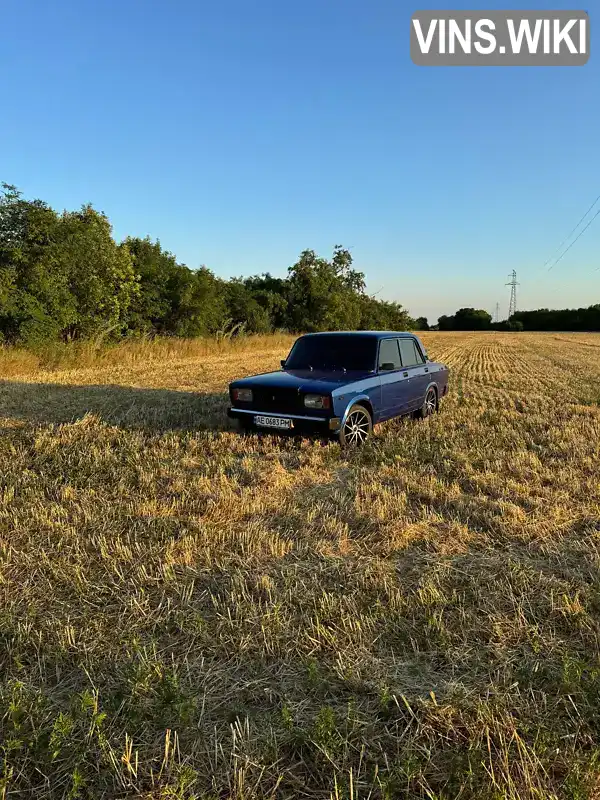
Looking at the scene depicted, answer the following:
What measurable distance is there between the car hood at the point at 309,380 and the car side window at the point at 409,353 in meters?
1.31

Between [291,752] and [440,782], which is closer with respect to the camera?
[440,782]

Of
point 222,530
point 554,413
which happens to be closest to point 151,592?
point 222,530

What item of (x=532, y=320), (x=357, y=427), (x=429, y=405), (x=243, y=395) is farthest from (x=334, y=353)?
(x=532, y=320)

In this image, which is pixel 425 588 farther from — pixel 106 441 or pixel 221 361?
pixel 221 361

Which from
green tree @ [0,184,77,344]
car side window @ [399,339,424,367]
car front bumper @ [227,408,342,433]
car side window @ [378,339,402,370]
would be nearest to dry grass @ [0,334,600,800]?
car front bumper @ [227,408,342,433]

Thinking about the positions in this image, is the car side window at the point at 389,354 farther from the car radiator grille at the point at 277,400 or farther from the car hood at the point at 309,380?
the car radiator grille at the point at 277,400

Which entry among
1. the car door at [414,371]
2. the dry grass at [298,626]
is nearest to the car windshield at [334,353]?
the car door at [414,371]

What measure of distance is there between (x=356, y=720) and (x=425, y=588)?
1.12 m

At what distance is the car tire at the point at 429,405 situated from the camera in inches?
336

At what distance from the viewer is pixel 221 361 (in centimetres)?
1842

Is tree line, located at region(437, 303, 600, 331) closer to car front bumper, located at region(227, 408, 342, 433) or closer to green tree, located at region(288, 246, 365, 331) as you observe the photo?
green tree, located at region(288, 246, 365, 331)

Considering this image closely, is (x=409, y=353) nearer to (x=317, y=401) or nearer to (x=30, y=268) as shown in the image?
(x=317, y=401)

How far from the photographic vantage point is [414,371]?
7992mm

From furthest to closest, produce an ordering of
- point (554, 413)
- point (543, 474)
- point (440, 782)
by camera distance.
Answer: point (554, 413) → point (543, 474) → point (440, 782)
